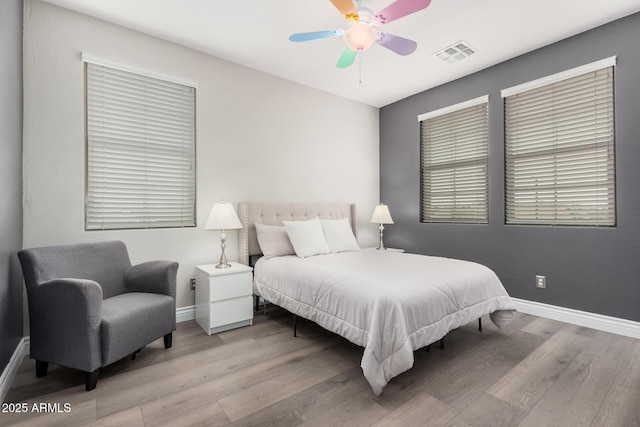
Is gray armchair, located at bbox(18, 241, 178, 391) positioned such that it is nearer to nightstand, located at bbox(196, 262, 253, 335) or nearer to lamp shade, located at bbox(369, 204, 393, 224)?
nightstand, located at bbox(196, 262, 253, 335)

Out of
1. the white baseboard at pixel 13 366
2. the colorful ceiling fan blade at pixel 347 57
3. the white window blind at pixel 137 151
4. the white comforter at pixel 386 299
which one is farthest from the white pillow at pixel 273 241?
the white baseboard at pixel 13 366

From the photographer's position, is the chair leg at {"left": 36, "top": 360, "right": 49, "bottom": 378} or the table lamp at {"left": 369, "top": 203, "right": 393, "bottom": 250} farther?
the table lamp at {"left": 369, "top": 203, "right": 393, "bottom": 250}

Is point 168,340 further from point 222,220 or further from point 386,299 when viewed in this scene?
point 386,299

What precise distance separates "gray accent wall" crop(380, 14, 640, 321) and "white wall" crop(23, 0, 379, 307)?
3.58 ft

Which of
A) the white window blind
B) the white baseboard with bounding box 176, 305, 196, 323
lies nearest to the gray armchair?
the white window blind

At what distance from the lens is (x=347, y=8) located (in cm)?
→ 201

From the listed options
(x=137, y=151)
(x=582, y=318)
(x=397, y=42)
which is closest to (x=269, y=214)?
(x=137, y=151)

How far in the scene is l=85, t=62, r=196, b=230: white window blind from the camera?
2678 mm

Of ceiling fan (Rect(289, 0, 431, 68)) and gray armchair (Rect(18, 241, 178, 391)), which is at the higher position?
ceiling fan (Rect(289, 0, 431, 68))

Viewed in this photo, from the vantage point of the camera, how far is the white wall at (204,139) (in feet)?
8.00

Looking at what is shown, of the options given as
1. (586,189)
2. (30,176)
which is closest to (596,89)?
(586,189)

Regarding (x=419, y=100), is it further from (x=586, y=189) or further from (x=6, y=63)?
(x=6, y=63)

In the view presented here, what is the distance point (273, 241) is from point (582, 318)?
3177mm

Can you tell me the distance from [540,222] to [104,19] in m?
4.74
